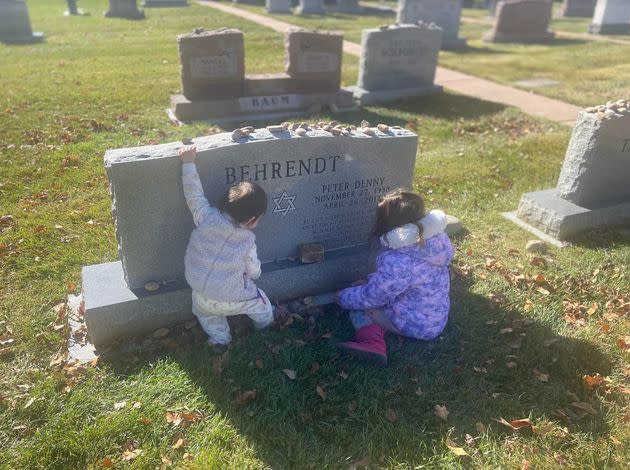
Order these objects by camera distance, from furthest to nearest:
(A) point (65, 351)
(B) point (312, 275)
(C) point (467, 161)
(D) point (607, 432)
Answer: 1. (C) point (467, 161)
2. (B) point (312, 275)
3. (A) point (65, 351)
4. (D) point (607, 432)

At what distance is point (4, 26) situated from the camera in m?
15.4

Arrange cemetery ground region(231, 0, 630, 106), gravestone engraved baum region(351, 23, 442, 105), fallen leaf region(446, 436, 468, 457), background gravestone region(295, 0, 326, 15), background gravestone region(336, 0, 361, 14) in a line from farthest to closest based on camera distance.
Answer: background gravestone region(336, 0, 361, 14) → background gravestone region(295, 0, 326, 15) → cemetery ground region(231, 0, 630, 106) → gravestone engraved baum region(351, 23, 442, 105) → fallen leaf region(446, 436, 468, 457)

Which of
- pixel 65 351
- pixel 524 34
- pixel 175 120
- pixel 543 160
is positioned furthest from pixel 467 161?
pixel 524 34

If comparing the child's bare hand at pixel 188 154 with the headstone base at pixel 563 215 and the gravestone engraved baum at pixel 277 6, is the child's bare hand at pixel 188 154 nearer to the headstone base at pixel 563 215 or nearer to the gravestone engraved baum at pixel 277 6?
the headstone base at pixel 563 215

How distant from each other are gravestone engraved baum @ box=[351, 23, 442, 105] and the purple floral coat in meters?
7.18

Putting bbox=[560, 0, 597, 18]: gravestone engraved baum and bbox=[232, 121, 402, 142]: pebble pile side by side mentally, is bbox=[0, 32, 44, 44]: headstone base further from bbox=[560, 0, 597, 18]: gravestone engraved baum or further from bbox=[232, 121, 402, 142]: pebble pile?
bbox=[560, 0, 597, 18]: gravestone engraved baum

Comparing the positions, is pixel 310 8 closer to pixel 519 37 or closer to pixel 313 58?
pixel 519 37

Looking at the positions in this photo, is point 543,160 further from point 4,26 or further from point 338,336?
point 4,26

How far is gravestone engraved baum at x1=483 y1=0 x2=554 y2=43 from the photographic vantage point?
18.3 metres

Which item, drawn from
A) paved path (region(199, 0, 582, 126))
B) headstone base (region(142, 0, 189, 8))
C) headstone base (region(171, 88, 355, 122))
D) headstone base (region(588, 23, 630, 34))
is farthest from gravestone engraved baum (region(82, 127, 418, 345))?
headstone base (region(142, 0, 189, 8))

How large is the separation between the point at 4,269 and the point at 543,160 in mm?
7029

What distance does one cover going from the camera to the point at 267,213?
4.23m

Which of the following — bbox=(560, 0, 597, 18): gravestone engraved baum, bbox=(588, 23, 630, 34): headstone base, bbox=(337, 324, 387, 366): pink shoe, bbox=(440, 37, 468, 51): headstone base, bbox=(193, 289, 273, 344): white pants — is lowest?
bbox=(337, 324, 387, 366): pink shoe

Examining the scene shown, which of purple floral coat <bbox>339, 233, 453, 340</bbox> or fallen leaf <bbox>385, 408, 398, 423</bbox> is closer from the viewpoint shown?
fallen leaf <bbox>385, 408, 398, 423</bbox>
